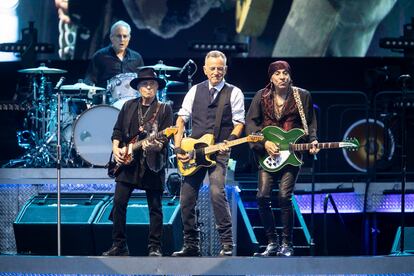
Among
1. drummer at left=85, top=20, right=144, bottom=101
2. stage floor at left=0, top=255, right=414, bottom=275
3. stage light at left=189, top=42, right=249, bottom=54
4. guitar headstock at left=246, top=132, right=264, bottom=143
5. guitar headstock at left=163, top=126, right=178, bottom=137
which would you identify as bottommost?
stage floor at left=0, top=255, right=414, bottom=275

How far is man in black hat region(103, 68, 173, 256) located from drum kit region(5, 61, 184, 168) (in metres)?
2.14

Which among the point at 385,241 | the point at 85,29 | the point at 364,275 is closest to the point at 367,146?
the point at 385,241

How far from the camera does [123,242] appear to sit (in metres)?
9.65

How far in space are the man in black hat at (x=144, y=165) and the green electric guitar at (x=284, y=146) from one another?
1.02 meters

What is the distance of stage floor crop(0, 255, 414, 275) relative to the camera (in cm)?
911

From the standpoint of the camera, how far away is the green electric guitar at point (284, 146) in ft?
31.1

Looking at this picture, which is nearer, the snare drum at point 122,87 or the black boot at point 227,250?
the black boot at point 227,250

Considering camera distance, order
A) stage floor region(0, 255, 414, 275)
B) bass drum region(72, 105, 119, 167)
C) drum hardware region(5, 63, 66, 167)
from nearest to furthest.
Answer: stage floor region(0, 255, 414, 275), bass drum region(72, 105, 119, 167), drum hardware region(5, 63, 66, 167)

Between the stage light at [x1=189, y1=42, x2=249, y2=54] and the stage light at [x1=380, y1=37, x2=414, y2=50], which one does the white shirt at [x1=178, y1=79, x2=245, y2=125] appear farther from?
the stage light at [x1=380, y1=37, x2=414, y2=50]

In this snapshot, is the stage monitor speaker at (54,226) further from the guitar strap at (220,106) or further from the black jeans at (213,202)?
the guitar strap at (220,106)

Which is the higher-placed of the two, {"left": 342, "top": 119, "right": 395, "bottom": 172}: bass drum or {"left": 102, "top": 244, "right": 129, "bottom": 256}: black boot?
{"left": 342, "top": 119, "right": 395, "bottom": 172}: bass drum

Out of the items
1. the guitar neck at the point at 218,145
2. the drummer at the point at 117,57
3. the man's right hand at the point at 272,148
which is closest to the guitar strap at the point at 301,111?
the man's right hand at the point at 272,148

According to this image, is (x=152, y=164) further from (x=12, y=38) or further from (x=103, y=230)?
(x=12, y=38)

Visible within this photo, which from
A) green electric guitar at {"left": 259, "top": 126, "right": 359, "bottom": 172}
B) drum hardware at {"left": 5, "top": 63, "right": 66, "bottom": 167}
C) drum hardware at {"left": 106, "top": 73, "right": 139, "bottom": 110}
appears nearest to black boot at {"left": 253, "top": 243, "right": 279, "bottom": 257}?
green electric guitar at {"left": 259, "top": 126, "right": 359, "bottom": 172}
